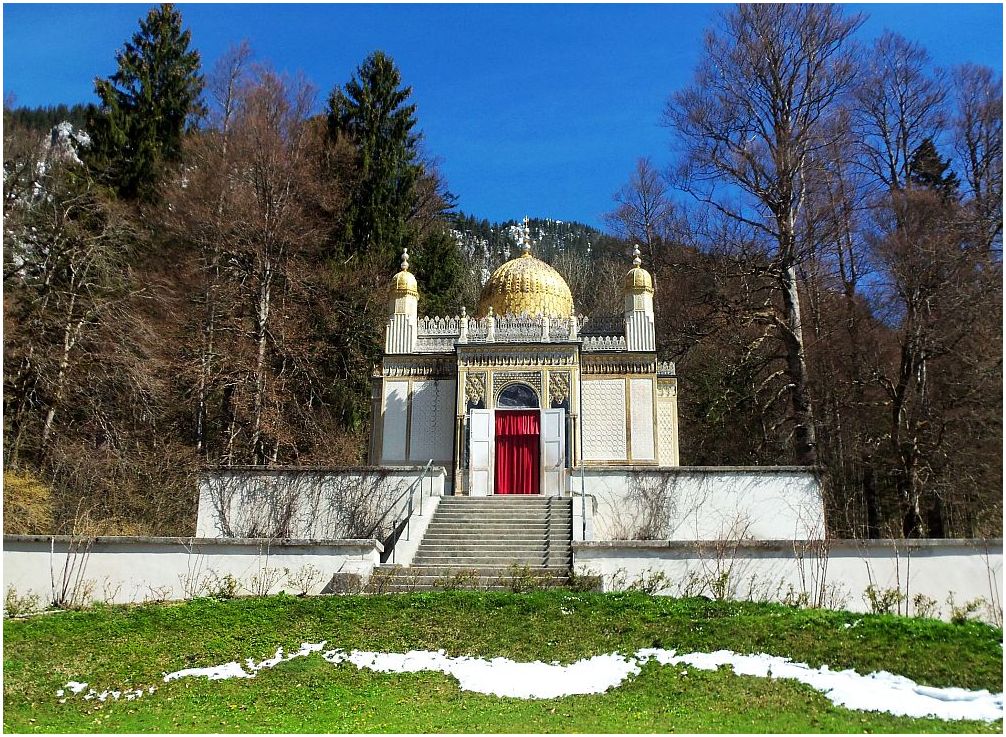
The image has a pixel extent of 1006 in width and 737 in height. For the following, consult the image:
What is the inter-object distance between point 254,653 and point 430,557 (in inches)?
204

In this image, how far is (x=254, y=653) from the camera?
1042 cm

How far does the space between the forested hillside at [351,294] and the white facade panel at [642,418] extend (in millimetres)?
2973

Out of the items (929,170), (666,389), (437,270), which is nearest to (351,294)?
(437,270)

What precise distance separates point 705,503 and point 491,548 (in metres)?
5.49

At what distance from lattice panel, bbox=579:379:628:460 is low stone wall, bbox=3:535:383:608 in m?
8.79

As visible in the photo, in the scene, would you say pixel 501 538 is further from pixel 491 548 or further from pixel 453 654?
pixel 453 654

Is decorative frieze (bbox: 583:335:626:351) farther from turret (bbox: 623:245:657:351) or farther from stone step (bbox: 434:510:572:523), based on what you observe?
stone step (bbox: 434:510:572:523)

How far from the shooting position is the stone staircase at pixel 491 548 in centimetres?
1342

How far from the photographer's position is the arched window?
69.8ft

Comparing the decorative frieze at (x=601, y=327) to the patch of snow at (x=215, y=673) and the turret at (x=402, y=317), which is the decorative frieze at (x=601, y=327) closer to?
the turret at (x=402, y=317)

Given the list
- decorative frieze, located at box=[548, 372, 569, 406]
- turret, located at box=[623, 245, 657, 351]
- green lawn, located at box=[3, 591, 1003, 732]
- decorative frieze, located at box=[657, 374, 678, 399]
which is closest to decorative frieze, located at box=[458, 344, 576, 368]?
decorative frieze, located at box=[548, 372, 569, 406]

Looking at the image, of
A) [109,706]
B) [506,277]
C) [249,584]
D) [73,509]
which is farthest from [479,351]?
[109,706]

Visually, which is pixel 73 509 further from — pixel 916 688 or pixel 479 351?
pixel 916 688

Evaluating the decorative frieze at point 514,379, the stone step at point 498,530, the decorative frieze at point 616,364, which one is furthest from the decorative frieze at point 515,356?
the stone step at point 498,530
